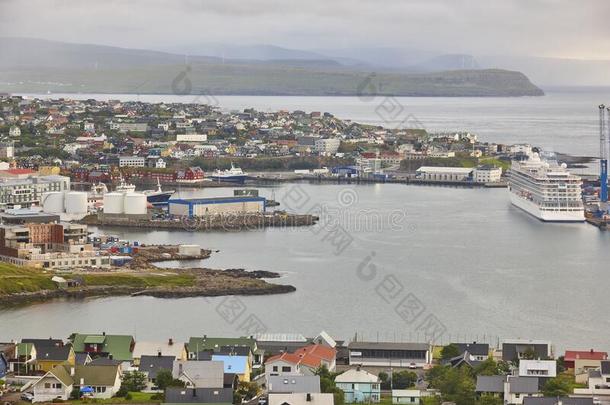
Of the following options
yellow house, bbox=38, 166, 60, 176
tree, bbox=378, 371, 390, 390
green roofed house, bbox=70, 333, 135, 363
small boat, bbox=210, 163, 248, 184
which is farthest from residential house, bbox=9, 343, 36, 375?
small boat, bbox=210, 163, 248, 184

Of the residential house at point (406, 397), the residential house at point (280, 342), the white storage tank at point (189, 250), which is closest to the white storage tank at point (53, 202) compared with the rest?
the white storage tank at point (189, 250)

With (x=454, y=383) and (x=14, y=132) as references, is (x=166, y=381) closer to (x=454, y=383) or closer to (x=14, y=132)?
(x=454, y=383)

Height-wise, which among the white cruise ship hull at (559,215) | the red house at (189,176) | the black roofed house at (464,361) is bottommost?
the white cruise ship hull at (559,215)

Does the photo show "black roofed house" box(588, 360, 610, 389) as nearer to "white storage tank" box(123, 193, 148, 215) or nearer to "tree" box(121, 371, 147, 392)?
"tree" box(121, 371, 147, 392)

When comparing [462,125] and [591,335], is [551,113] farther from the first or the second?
[591,335]

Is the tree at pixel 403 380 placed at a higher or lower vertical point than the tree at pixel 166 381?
lower

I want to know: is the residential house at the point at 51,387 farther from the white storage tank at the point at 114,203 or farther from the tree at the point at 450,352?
the white storage tank at the point at 114,203

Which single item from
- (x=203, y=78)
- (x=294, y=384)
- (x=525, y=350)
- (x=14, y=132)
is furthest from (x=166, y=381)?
(x=203, y=78)
